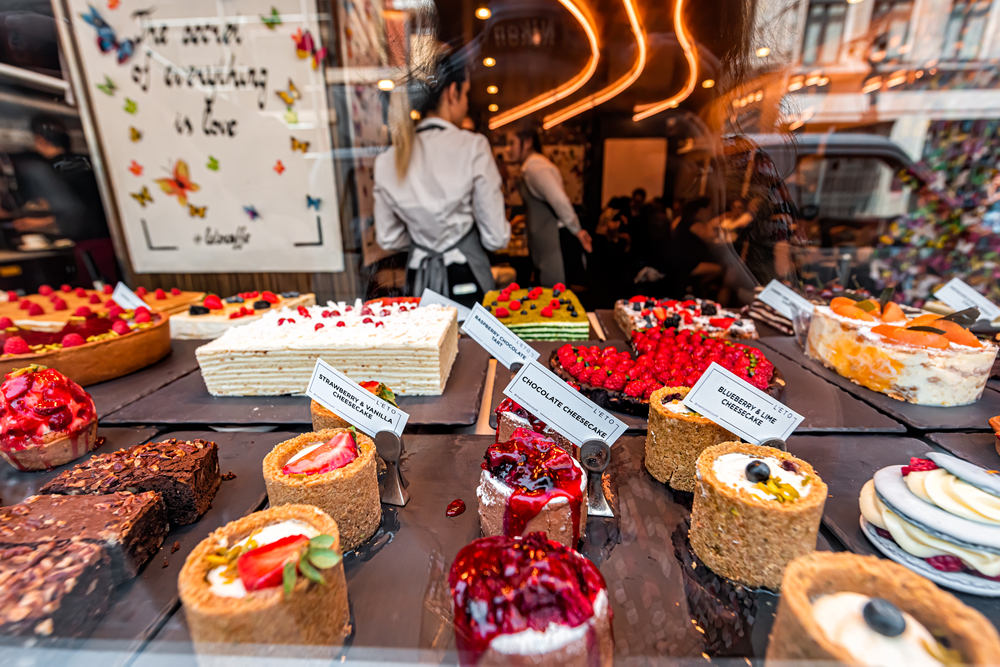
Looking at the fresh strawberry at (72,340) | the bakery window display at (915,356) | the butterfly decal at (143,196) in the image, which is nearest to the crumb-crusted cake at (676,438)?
the bakery window display at (915,356)

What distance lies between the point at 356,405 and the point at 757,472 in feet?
4.30

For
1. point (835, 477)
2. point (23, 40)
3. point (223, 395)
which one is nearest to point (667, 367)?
point (835, 477)

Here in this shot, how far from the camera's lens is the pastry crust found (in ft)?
2.56

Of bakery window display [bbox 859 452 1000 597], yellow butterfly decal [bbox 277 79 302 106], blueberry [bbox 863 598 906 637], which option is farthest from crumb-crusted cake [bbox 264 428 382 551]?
yellow butterfly decal [bbox 277 79 302 106]

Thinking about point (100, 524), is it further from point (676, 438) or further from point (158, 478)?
point (676, 438)

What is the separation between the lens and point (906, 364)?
2.21 metres

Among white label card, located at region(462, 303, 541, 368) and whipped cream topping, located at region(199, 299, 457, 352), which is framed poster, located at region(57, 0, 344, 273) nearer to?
whipped cream topping, located at region(199, 299, 457, 352)

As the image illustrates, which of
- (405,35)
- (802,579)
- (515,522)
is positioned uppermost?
(405,35)

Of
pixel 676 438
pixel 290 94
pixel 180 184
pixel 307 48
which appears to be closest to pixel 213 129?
pixel 180 184

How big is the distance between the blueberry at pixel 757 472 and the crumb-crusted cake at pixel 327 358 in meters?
1.51

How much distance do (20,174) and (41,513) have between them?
3.78 meters

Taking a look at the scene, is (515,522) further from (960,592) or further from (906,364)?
(906,364)

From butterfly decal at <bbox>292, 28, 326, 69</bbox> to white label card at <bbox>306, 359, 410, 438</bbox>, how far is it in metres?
3.72

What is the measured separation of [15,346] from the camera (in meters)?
2.29
